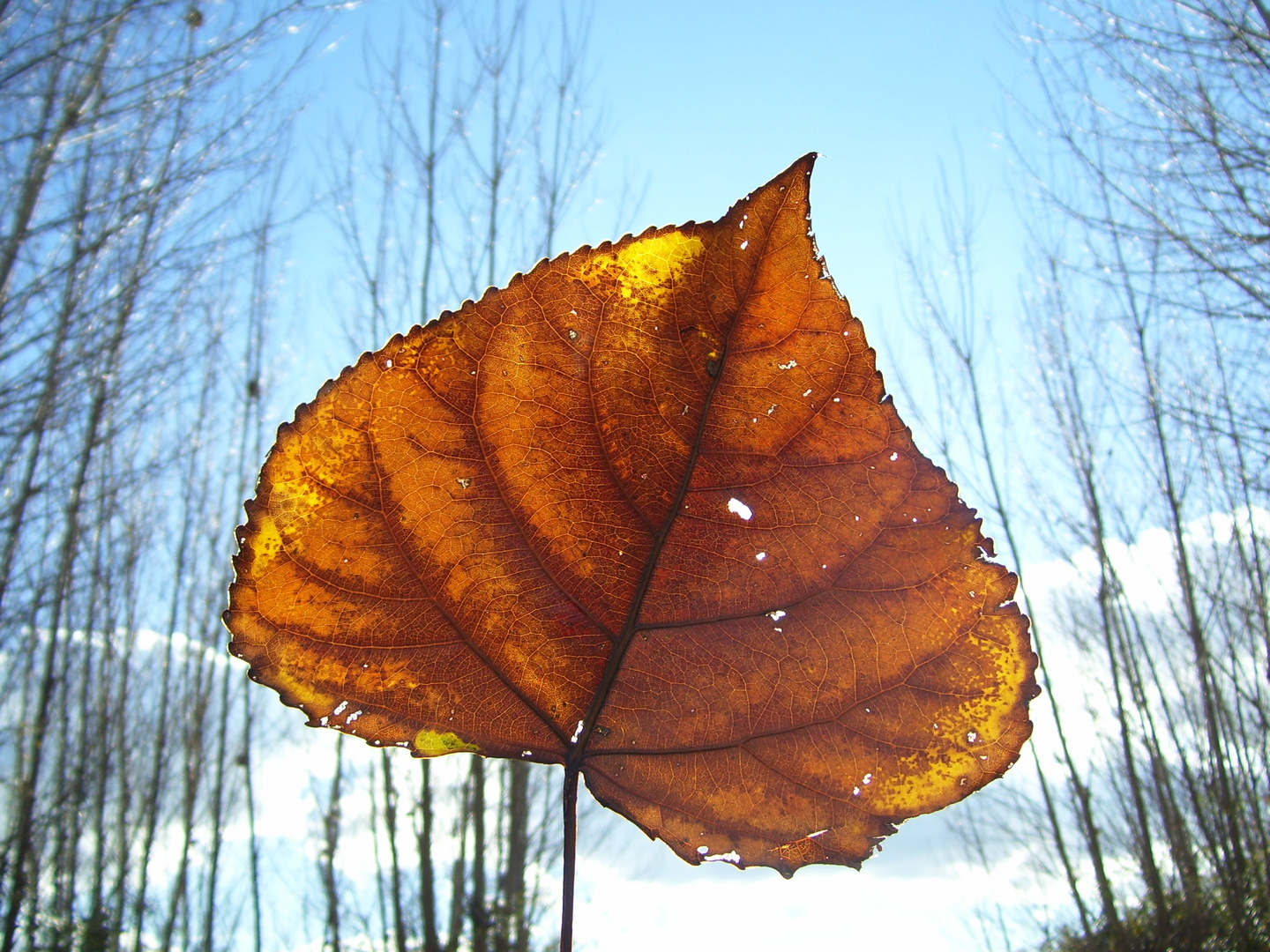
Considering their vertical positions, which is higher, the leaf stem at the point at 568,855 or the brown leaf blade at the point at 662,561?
the brown leaf blade at the point at 662,561

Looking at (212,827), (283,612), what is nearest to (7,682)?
(212,827)

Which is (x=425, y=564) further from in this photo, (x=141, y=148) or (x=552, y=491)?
(x=141, y=148)

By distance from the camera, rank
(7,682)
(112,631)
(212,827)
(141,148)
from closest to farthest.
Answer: (141,148), (7,682), (112,631), (212,827)

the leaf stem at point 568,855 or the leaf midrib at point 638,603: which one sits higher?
the leaf midrib at point 638,603

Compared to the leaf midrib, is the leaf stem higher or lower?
lower
